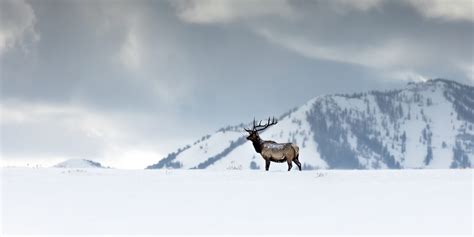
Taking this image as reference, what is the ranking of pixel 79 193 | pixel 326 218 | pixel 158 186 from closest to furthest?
pixel 326 218
pixel 79 193
pixel 158 186

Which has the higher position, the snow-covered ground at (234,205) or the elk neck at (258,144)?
the elk neck at (258,144)

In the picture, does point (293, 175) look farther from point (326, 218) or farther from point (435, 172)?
point (326, 218)

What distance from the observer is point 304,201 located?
18.1 meters

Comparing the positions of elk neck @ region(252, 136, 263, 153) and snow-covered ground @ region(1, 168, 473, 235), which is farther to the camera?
elk neck @ region(252, 136, 263, 153)

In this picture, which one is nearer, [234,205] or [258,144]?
[234,205]

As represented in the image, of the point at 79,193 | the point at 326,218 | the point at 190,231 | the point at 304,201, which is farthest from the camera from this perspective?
the point at 79,193

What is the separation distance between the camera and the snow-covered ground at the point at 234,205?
14.7 metres

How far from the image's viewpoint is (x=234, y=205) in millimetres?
17547

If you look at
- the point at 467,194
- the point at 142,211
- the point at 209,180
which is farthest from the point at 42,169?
the point at 467,194

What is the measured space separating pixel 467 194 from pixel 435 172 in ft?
26.8

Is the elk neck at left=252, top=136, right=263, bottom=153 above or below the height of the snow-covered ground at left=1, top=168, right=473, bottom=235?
above

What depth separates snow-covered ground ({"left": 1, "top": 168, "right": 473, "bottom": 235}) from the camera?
1473 cm

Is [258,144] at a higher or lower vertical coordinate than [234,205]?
higher

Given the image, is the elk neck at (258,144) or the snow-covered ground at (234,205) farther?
the elk neck at (258,144)
